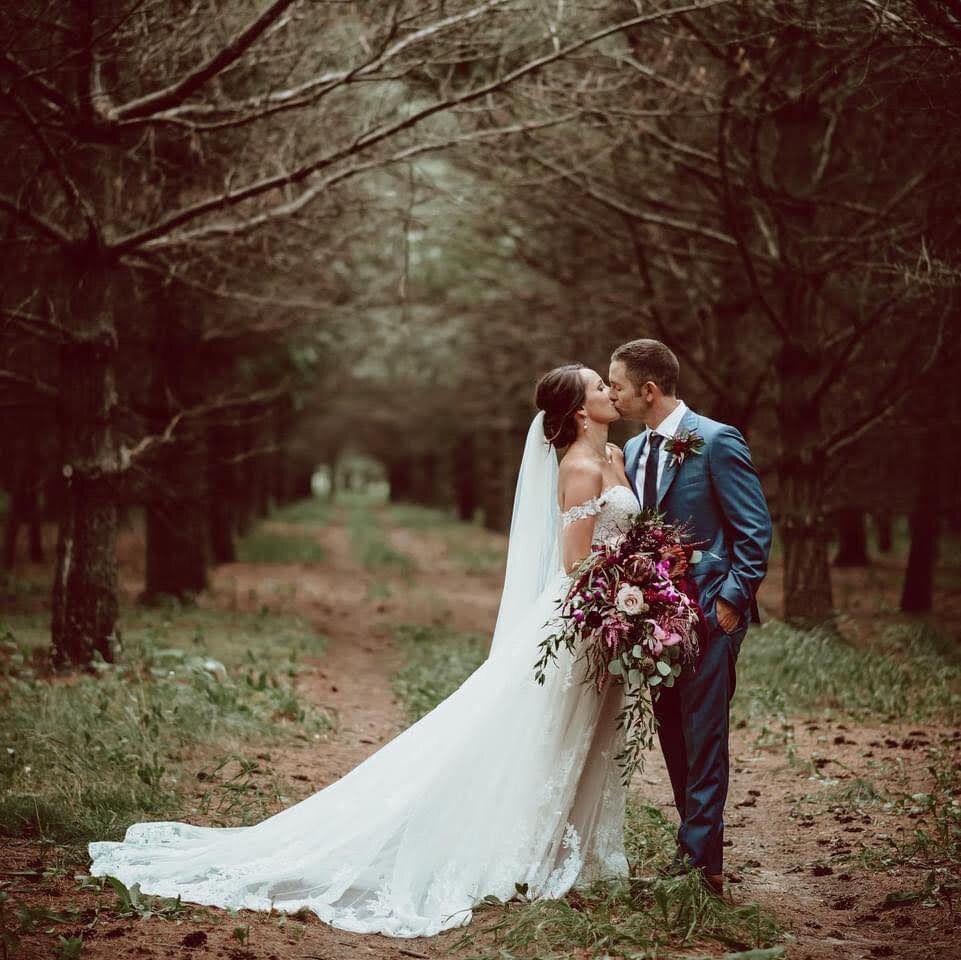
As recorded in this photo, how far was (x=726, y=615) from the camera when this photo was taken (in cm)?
450

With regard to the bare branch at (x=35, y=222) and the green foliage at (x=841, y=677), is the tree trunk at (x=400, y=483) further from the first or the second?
the bare branch at (x=35, y=222)

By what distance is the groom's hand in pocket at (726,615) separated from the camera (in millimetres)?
4492

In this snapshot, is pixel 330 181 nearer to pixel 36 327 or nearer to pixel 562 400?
pixel 36 327

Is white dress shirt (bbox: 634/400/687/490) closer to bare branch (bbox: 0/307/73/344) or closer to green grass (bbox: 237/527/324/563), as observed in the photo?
bare branch (bbox: 0/307/73/344)

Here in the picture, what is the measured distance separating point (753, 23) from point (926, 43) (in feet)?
12.2

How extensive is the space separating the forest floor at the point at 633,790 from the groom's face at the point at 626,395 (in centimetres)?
223

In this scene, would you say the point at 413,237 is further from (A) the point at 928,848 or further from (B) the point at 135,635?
(A) the point at 928,848

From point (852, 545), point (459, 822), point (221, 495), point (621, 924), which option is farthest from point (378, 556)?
point (621, 924)

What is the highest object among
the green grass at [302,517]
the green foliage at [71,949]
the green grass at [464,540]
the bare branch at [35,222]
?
the bare branch at [35,222]

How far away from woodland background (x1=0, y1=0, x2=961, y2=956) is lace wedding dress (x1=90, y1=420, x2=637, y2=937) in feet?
2.44

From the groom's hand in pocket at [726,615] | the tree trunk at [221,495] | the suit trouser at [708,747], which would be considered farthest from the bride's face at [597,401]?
the tree trunk at [221,495]

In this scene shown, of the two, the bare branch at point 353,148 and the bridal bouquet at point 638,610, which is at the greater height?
the bare branch at point 353,148

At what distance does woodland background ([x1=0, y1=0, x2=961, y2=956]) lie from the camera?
816 cm

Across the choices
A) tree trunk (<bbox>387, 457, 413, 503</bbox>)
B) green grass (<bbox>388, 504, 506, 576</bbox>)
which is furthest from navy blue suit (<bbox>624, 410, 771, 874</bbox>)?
tree trunk (<bbox>387, 457, 413, 503</bbox>)
